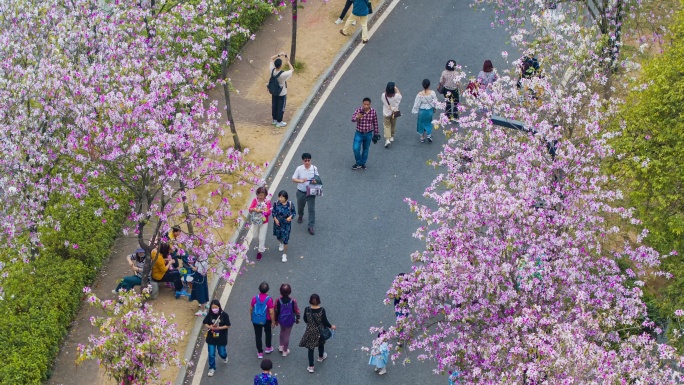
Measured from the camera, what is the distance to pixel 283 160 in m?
26.1

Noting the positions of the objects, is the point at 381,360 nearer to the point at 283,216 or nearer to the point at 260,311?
the point at 260,311

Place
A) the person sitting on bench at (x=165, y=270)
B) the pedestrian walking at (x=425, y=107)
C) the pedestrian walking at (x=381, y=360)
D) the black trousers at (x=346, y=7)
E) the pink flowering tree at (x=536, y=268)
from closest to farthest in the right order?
the pink flowering tree at (x=536, y=268) < the pedestrian walking at (x=381, y=360) < the person sitting on bench at (x=165, y=270) < the pedestrian walking at (x=425, y=107) < the black trousers at (x=346, y=7)

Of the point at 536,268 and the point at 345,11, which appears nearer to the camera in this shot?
the point at 536,268

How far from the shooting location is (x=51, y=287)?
70.2ft

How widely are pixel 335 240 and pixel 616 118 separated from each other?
7.30m

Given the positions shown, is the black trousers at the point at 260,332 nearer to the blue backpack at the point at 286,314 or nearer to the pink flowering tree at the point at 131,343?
the blue backpack at the point at 286,314

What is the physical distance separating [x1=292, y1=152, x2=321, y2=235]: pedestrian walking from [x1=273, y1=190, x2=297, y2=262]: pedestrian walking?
21.9 inches

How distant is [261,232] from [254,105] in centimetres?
585

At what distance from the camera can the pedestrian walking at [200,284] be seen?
69.5 feet

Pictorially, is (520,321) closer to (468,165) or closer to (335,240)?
(468,165)

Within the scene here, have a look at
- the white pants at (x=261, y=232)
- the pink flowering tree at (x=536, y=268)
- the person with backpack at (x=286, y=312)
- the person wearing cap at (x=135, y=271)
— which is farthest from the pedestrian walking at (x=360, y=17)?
the person with backpack at (x=286, y=312)

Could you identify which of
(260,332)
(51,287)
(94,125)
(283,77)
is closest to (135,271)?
(51,287)

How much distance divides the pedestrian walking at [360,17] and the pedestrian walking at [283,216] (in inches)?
339

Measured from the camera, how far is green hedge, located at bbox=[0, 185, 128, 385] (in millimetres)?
20094
